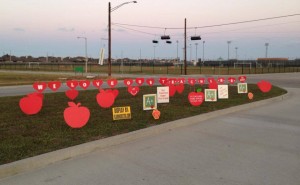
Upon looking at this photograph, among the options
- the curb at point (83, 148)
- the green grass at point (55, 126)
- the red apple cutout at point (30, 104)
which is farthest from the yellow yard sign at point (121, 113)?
the red apple cutout at point (30, 104)

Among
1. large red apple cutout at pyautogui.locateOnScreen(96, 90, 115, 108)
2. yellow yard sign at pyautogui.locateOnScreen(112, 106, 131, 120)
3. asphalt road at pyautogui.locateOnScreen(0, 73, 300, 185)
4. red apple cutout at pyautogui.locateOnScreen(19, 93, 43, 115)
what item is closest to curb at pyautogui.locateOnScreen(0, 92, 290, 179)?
asphalt road at pyautogui.locateOnScreen(0, 73, 300, 185)

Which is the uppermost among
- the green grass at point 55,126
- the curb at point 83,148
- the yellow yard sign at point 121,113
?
the yellow yard sign at point 121,113

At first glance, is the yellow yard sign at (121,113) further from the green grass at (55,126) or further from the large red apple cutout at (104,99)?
the large red apple cutout at (104,99)

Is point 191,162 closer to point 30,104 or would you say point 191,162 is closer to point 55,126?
point 55,126

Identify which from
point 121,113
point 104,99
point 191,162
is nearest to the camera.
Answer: point 191,162

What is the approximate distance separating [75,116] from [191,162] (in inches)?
128

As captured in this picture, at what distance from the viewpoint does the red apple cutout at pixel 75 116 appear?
318 inches

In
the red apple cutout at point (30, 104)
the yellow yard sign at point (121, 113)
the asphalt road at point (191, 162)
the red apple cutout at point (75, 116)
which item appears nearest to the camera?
the asphalt road at point (191, 162)

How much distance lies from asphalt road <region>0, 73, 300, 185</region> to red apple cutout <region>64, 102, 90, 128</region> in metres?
1.52

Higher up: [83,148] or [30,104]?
[30,104]

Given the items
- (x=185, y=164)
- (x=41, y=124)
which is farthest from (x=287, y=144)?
(x=41, y=124)

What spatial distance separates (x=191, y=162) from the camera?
19.6 ft

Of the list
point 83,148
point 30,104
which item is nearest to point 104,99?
point 30,104

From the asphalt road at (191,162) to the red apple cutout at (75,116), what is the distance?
1.52 metres
